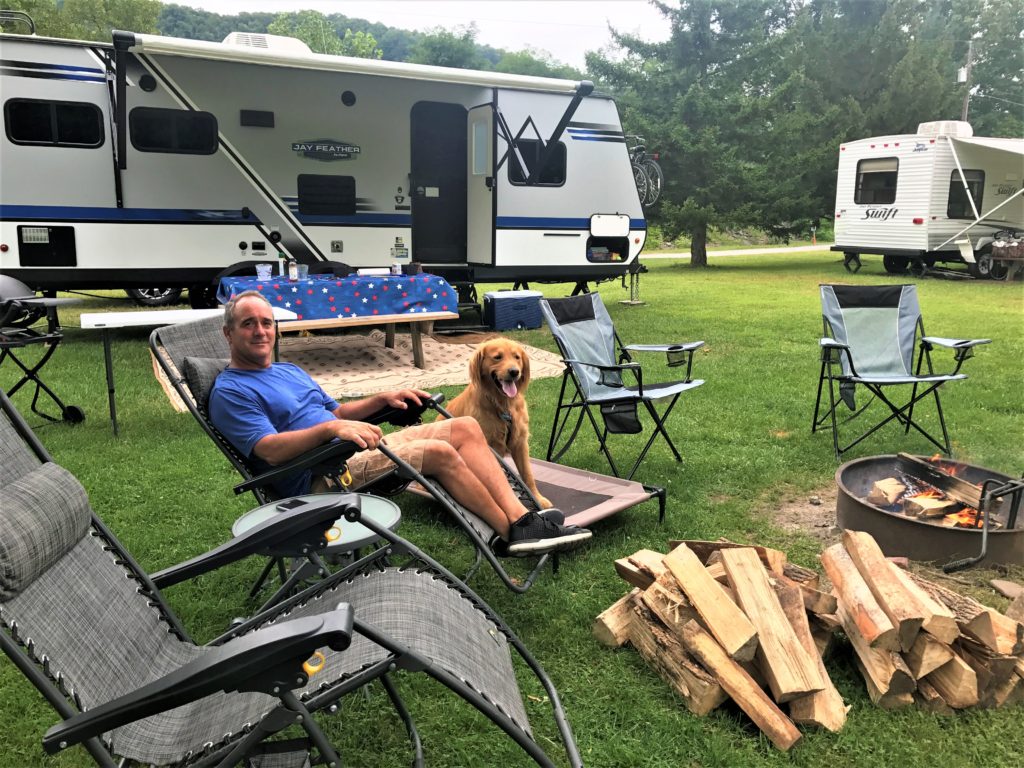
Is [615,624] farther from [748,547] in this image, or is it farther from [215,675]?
[215,675]

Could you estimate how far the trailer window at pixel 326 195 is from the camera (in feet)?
25.8

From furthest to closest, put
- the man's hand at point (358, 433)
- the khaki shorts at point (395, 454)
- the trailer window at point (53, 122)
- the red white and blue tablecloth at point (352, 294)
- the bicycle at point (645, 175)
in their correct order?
the bicycle at point (645, 175) < the trailer window at point (53, 122) < the red white and blue tablecloth at point (352, 294) < the khaki shorts at point (395, 454) < the man's hand at point (358, 433)

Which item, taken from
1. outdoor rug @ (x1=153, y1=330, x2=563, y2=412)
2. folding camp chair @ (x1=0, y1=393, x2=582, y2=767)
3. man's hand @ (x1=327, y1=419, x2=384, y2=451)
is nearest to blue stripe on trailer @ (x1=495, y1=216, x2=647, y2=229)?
outdoor rug @ (x1=153, y1=330, x2=563, y2=412)

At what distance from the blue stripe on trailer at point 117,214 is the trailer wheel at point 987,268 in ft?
41.4

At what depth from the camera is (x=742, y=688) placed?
6.82 ft

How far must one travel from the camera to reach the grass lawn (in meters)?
2.02

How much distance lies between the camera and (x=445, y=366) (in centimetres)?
695

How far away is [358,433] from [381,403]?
1.93 ft

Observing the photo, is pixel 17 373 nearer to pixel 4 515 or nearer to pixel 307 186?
pixel 307 186

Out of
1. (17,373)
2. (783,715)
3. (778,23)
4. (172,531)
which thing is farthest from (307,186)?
(778,23)

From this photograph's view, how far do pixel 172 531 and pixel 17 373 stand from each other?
4028 mm

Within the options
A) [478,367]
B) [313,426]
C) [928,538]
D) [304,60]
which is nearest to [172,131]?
[304,60]

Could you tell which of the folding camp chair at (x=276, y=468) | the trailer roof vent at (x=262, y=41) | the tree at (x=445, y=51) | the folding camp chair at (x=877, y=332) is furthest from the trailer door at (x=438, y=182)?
the tree at (x=445, y=51)

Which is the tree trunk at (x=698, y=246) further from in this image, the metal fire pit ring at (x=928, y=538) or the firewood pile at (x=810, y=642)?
the firewood pile at (x=810, y=642)
